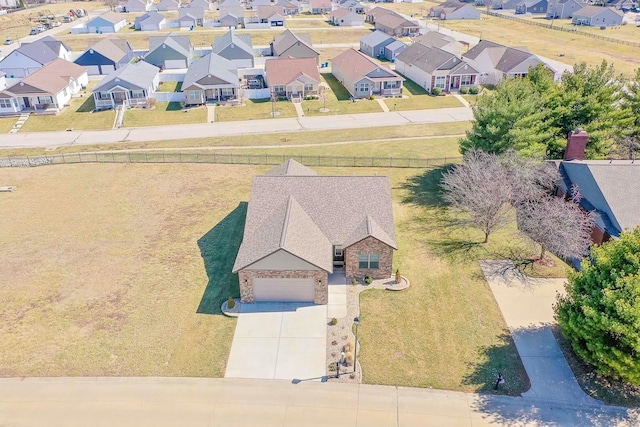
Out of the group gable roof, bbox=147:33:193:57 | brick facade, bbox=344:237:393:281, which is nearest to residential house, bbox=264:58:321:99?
gable roof, bbox=147:33:193:57

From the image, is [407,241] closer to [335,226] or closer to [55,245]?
[335,226]

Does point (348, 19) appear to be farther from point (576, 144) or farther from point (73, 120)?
point (576, 144)

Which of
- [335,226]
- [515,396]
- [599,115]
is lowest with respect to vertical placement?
[515,396]

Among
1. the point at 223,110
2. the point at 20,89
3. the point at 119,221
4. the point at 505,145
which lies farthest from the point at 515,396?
the point at 20,89

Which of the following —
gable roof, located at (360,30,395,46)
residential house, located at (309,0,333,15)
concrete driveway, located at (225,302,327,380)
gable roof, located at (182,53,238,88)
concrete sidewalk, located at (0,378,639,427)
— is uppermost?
residential house, located at (309,0,333,15)

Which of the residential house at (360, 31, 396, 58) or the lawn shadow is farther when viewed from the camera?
the residential house at (360, 31, 396, 58)

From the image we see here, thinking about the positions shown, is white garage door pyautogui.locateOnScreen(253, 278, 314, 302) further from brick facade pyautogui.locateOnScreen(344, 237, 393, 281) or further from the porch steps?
the porch steps
